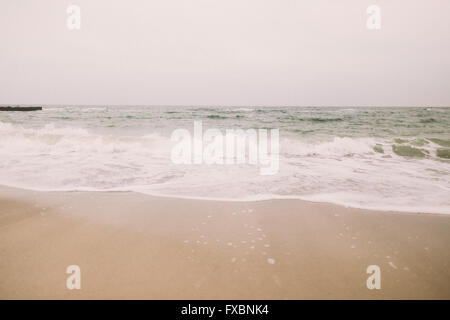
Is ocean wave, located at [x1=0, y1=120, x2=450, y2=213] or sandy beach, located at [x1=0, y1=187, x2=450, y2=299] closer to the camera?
sandy beach, located at [x1=0, y1=187, x2=450, y2=299]

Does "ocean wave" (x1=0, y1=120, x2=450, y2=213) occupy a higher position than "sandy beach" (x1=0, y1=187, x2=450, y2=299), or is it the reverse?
"ocean wave" (x1=0, y1=120, x2=450, y2=213)

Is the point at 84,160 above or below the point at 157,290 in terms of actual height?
above

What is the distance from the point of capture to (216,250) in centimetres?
248

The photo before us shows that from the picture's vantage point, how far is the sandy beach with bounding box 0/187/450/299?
1.94 metres

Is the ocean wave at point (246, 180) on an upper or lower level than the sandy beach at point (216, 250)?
upper

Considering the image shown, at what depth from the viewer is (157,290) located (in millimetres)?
1901

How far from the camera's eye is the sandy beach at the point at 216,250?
1940 millimetres

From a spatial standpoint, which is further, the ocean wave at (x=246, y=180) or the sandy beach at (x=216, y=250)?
the ocean wave at (x=246, y=180)

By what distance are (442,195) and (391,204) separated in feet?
4.30

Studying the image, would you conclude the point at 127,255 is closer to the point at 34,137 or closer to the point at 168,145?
the point at 168,145

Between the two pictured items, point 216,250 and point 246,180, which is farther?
point 246,180

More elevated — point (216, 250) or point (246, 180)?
point (246, 180)

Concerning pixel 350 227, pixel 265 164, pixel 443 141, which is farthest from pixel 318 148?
pixel 350 227
